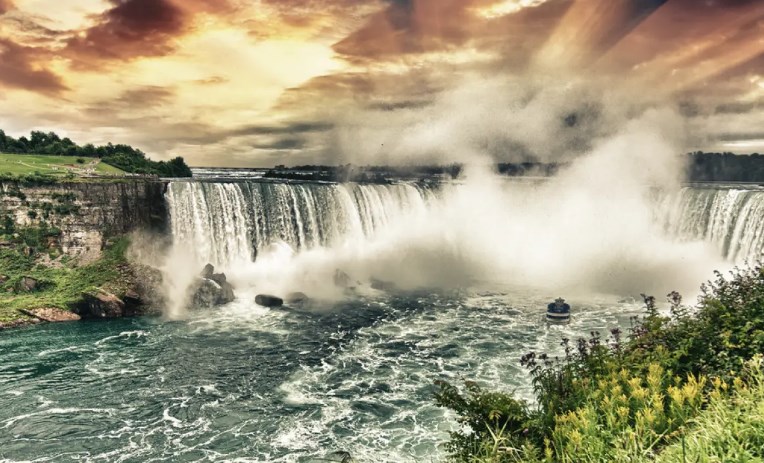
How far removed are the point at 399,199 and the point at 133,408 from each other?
40.1 metres

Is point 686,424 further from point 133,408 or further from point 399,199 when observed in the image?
point 399,199

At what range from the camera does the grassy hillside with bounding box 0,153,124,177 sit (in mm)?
42500

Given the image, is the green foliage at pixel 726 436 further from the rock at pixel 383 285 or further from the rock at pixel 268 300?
the rock at pixel 383 285

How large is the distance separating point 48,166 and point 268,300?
35291 millimetres

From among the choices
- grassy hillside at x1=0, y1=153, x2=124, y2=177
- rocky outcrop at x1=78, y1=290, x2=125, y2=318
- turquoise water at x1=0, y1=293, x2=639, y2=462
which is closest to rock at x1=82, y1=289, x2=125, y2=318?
rocky outcrop at x1=78, y1=290, x2=125, y2=318

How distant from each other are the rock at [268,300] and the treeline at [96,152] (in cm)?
4310

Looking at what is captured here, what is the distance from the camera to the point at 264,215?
42.1 metres

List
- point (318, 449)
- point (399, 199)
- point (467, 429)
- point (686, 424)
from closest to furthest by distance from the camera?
point (686, 424) → point (318, 449) → point (467, 429) → point (399, 199)

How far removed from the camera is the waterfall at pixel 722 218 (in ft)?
124

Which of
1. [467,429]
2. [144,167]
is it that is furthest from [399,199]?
[144,167]

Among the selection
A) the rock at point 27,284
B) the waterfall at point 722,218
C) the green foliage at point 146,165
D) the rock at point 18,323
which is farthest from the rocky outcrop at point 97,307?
the waterfall at point 722,218

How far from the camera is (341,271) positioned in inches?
1634

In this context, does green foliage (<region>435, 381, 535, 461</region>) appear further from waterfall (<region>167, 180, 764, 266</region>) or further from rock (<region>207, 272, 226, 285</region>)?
waterfall (<region>167, 180, 764, 266</region>)

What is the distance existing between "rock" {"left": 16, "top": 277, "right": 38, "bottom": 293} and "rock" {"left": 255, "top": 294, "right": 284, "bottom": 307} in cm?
1710
